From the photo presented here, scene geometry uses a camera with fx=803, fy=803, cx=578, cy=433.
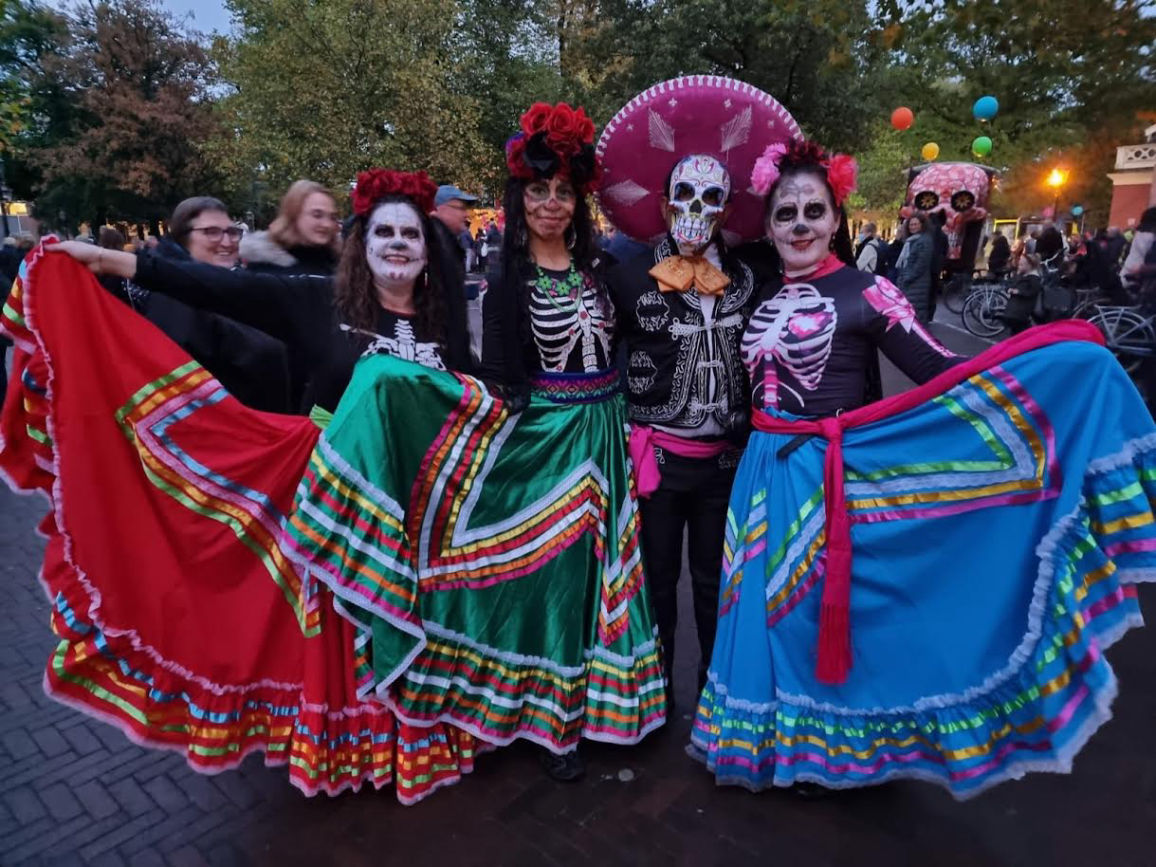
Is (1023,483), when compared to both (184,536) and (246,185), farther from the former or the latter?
(246,185)

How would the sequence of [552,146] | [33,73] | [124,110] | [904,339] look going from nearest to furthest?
[904,339]
[552,146]
[124,110]
[33,73]

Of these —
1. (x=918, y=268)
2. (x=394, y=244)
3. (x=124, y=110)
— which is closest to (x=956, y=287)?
(x=918, y=268)

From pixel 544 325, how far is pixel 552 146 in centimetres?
58

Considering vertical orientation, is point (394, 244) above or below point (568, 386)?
above

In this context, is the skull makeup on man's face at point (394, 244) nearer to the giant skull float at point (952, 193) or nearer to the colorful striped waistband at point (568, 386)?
the colorful striped waistband at point (568, 386)

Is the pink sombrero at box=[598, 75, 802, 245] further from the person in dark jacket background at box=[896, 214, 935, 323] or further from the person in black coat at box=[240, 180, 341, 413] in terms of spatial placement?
the person in dark jacket background at box=[896, 214, 935, 323]

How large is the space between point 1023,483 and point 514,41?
69.9 ft

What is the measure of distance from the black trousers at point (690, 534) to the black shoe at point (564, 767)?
0.46 m

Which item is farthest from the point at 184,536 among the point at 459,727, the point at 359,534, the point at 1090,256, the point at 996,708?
the point at 1090,256

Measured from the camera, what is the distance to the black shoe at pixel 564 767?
9.02 ft

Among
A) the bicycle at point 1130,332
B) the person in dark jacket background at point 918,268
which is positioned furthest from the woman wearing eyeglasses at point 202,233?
the bicycle at point 1130,332

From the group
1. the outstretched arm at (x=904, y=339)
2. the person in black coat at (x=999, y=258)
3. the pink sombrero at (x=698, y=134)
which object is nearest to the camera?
the outstretched arm at (x=904, y=339)

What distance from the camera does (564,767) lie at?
9.08 feet

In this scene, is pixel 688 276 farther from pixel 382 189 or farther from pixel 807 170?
pixel 382 189
